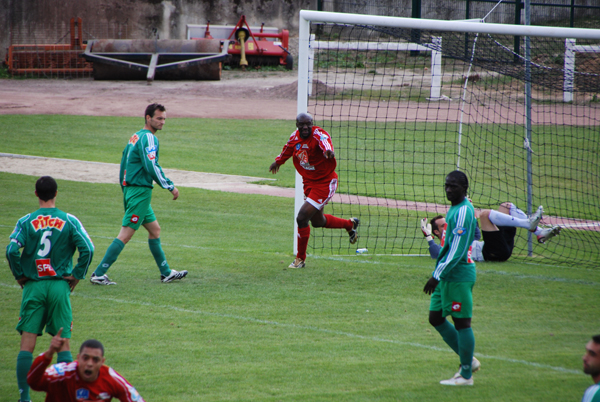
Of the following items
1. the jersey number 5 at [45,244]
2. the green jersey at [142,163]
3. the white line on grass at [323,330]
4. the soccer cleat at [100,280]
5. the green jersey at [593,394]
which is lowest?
the white line on grass at [323,330]

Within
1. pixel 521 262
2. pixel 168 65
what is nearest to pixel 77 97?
pixel 168 65

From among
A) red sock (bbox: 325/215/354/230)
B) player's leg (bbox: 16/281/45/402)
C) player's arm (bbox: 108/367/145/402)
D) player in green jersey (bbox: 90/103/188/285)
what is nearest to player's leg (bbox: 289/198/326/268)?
red sock (bbox: 325/215/354/230)

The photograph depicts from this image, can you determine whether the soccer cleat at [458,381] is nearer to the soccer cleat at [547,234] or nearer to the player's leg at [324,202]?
the player's leg at [324,202]

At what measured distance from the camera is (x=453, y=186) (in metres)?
5.08

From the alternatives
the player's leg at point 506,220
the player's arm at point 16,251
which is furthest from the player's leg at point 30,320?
the player's leg at point 506,220

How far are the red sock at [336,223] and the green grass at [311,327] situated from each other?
56 centimetres

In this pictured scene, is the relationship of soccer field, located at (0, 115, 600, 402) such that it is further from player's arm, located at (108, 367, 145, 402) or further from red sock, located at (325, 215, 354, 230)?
player's arm, located at (108, 367, 145, 402)

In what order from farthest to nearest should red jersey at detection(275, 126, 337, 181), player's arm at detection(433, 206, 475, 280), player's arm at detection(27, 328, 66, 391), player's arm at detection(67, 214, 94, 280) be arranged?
red jersey at detection(275, 126, 337, 181), player's arm at detection(433, 206, 475, 280), player's arm at detection(67, 214, 94, 280), player's arm at detection(27, 328, 66, 391)

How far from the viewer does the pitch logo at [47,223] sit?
4758 mm

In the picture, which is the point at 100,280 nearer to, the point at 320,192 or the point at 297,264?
the point at 297,264

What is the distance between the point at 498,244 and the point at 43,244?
7009mm

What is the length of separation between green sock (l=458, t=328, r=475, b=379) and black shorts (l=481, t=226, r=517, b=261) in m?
4.59

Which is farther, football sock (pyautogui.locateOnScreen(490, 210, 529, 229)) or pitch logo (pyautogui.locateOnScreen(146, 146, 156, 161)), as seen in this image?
football sock (pyautogui.locateOnScreen(490, 210, 529, 229))

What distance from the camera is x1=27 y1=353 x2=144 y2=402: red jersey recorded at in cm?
381
